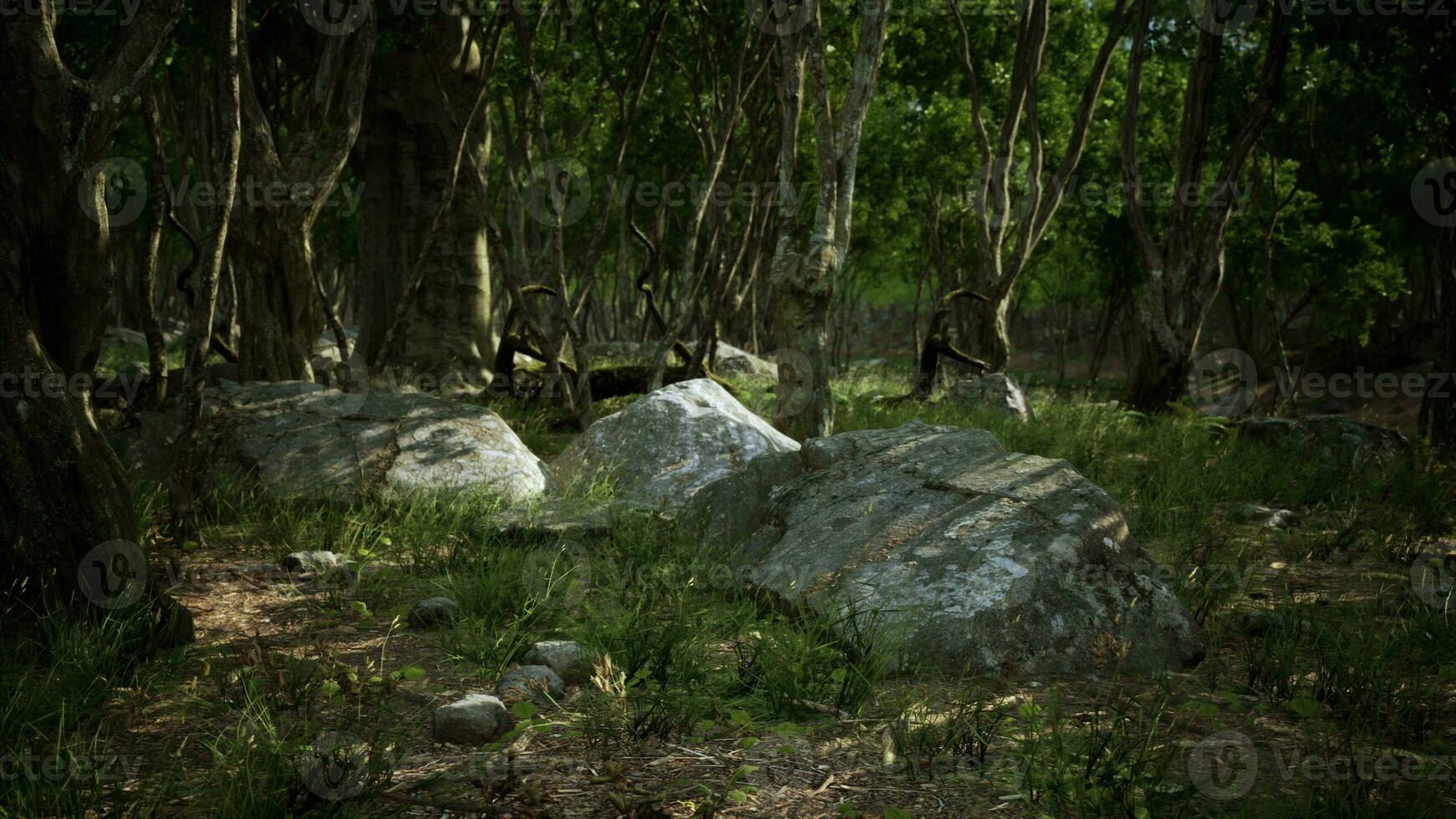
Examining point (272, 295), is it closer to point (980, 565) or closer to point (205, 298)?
point (205, 298)

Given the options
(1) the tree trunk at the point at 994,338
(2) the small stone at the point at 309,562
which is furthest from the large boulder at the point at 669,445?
(1) the tree trunk at the point at 994,338

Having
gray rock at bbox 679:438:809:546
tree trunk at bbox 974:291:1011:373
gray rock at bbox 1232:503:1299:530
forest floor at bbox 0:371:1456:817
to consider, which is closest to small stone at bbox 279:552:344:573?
forest floor at bbox 0:371:1456:817

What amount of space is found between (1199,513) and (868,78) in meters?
4.30

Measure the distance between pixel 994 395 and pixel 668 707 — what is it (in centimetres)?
903

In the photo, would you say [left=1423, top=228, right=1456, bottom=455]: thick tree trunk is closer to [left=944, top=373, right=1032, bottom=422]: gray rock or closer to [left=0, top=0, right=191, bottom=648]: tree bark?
[left=944, top=373, right=1032, bottom=422]: gray rock

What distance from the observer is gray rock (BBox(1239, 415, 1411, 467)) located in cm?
898

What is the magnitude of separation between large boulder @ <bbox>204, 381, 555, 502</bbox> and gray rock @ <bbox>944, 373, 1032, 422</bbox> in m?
6.12

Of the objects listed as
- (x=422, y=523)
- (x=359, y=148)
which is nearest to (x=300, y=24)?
(x=359, y=148)

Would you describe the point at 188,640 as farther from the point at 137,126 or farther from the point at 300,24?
the point at 137,126

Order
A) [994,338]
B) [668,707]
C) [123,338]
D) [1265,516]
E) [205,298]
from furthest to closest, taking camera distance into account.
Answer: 1. [123,338]
2. [994,338]
3. [1265,516]
4. [205,298]
5. [668,707]

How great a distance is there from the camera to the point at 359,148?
39.9 feet

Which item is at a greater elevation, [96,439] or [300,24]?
[300,24]

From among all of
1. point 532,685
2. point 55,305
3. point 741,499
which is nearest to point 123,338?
point 55,305

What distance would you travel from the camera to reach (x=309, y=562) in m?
5.11
